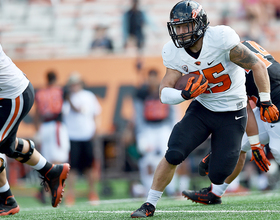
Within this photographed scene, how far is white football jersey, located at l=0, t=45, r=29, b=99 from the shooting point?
133 inches

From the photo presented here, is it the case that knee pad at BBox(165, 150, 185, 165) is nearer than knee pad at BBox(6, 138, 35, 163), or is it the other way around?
knee pad at BBox(165, 150, 185, 165)

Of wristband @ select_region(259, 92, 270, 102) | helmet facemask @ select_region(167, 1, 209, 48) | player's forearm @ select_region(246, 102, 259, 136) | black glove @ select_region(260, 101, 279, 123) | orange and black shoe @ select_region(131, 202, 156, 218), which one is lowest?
orange and black shoe @ select_region(131, 202, 156, 218)

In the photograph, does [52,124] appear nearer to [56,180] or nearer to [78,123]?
[78,123]

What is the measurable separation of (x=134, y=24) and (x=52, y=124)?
3.82 m

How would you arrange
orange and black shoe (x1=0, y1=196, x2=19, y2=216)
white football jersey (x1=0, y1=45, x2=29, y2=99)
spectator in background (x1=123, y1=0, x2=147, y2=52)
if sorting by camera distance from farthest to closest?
spectator in background (x1=123, y1=0, x2=147, y2=52), orange and black shoe (x1=0, y1=196, x2=19, y2=216), white football jersey (x1=0, y1=45, x2=29, y2=99)

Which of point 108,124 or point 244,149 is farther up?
point 244,149

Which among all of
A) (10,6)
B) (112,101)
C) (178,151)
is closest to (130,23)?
(112,101)

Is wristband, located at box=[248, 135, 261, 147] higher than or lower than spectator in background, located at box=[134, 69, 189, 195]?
higher

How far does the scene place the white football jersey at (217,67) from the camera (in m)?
3.25

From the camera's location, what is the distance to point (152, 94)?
268 inches

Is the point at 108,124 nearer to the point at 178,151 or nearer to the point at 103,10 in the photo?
the point at 103,10

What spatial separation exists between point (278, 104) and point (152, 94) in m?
3.18

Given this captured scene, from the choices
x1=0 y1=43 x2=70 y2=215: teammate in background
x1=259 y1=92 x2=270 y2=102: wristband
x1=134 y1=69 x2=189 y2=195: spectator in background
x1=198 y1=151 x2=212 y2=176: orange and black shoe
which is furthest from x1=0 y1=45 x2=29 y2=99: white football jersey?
x1=134 y1=69 x2=189 y2=195: spectator in background

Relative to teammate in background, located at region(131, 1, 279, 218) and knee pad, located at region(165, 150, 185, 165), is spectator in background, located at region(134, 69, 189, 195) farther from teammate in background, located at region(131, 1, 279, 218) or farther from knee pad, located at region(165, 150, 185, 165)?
knee pad, located at region(165, 150, 185, 165)
